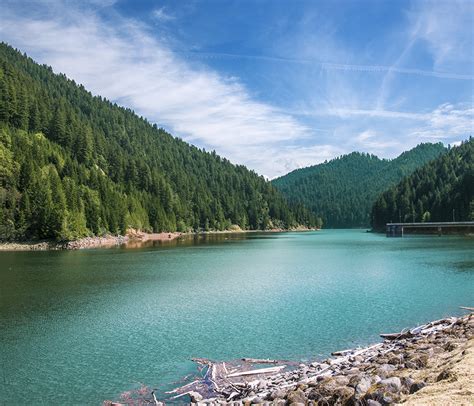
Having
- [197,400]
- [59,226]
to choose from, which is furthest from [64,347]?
[59,226]

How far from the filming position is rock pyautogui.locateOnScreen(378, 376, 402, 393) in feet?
49.3

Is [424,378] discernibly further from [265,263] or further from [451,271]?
[265,263]

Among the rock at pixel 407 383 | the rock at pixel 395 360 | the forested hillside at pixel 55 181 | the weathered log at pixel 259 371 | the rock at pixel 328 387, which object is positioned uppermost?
the forested hillside at pixel 55 181

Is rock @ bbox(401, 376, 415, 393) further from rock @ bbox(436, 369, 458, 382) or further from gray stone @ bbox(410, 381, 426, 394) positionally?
rock @ bbox(436, 369, 458, 382)

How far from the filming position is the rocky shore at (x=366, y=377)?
48.1 feet

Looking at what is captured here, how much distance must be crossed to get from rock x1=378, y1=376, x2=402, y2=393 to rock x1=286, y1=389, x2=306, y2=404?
275 centimetres

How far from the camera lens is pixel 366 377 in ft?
55.1

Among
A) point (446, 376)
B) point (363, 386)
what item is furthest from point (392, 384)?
point (446, 376)

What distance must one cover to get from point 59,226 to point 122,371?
9305 centimetres

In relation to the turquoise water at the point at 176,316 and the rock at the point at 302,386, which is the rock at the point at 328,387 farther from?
the turquoise water at the point at 176,316

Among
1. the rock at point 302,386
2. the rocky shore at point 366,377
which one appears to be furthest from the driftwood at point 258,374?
the rock at point 302,386

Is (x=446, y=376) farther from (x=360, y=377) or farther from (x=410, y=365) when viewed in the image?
(x=410, y=365)

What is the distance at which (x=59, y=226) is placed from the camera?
108 metres

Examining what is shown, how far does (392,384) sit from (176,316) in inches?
860
